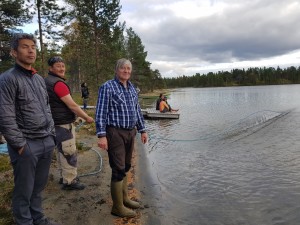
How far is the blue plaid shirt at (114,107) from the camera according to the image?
4285 mm

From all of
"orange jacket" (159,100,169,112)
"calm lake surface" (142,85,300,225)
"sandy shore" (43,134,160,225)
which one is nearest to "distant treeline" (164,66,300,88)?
"orange jacket" (159,100,169,112)

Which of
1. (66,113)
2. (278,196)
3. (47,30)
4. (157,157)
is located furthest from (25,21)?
(278,196)

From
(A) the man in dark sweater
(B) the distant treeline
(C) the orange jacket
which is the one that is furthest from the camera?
(B) the distant treeline

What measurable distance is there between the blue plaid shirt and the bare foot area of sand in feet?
4.72

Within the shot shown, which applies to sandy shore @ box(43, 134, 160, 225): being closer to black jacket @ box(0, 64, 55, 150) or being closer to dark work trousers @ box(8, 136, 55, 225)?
dark work trousers @ box(8, 136, 55, 225)

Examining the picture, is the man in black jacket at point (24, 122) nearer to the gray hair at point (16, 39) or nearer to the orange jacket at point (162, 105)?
the gray hair at point (16, 39)

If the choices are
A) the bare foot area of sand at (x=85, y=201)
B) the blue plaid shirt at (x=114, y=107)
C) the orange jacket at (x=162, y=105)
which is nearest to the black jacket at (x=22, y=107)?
the blue plaid shirt at (x=114, y=107)

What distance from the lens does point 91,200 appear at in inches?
207

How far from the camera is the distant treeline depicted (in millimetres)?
171125

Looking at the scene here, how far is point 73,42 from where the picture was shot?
1590 inches

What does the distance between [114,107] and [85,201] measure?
1.97 m

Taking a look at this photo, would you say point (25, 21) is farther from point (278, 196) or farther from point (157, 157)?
point (278, 196)

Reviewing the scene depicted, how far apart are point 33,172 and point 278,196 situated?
17.1 ft

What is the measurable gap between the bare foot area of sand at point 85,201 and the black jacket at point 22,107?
163cm
